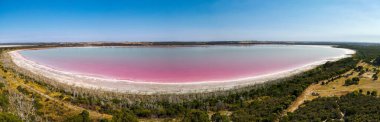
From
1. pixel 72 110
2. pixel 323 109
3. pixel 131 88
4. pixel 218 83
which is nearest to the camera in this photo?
pixel 323 109

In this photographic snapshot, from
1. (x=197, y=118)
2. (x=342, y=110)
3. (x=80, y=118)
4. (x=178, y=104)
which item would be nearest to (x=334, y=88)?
(x=342, y=110)

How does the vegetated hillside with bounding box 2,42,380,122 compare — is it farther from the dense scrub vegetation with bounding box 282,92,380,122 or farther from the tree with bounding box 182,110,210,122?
the dense scrub vegetation with bounding box 282,92,380,122

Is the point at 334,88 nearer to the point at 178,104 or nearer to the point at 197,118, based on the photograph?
the point at 178,104

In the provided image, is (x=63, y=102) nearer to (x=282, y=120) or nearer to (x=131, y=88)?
(x=131, y=88)

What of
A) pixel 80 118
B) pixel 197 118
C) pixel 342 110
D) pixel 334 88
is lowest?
pixel 197 118

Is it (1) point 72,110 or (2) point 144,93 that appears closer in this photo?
(1) point 72,110

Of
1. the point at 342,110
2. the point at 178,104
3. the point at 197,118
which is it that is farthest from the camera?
the point at 178,104

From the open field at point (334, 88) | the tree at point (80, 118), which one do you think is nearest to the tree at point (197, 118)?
the tree at point (80, 118)

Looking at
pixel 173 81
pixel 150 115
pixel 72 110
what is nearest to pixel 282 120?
pixel 150 115
